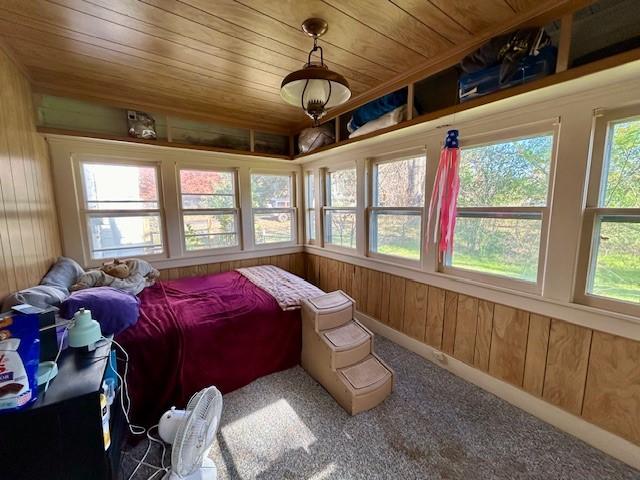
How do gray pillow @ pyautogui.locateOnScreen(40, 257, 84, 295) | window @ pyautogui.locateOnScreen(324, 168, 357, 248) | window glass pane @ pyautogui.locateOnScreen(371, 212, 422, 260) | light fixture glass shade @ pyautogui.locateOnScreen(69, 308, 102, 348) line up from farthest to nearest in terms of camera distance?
1. window @ pyautogui.locateOnScreen(324, 168, 357, 248)
2. window glass pane @ pyautogui.locateOnScreen(371, 212, 422, 260)
3. gray pillow @ pyautogui.locateOnScreen(40, 257, 84, 295)
4. light fixture glass shade @ pyautogui.locateOnScreen(69, 308, 102, 348)

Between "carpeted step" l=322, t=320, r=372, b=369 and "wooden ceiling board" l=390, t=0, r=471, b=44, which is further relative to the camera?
"carpeted step" l=322, t=320, r=372, b=369

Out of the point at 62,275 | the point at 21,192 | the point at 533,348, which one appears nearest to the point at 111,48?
the point at 21,192

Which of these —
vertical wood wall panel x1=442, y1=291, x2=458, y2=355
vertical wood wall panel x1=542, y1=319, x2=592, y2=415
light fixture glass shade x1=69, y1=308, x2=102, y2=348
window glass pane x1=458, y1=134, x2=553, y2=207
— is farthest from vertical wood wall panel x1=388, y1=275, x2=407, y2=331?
light fixture glass shade x1=69, y1=308, x2=102, y2=348

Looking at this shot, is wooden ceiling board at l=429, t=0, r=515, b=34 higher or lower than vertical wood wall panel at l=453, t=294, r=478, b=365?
higher

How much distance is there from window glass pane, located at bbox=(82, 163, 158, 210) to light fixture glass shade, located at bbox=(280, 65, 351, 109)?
85.8 inches

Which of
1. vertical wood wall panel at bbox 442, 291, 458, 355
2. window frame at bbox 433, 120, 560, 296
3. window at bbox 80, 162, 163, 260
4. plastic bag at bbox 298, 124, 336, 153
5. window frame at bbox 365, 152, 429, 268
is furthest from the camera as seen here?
plastic bag at bbox 298, 124, 336, 153

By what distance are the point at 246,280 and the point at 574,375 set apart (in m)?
2.68

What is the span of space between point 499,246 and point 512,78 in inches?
43.2

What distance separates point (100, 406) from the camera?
92 cm

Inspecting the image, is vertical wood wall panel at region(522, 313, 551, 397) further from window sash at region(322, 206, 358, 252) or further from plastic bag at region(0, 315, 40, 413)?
plastic bag at region(0, 315, 40, 413)

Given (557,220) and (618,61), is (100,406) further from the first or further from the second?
(618,61)

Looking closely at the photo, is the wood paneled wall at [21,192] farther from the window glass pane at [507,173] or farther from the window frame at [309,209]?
the window glass pane at [507,173]

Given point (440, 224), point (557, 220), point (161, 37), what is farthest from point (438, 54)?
point (161, 37)

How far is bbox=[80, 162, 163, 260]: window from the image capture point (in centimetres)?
259
